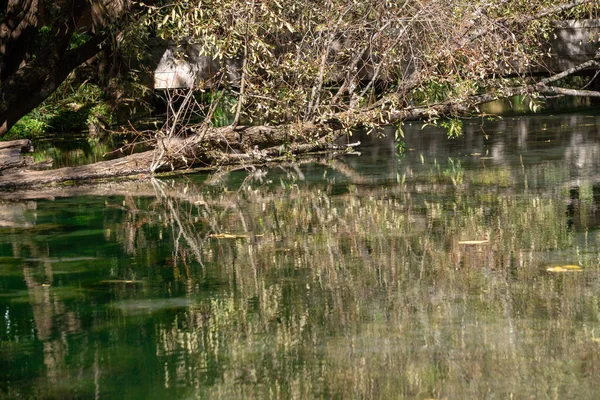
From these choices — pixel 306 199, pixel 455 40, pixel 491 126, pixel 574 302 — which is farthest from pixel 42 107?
pixel 574 302

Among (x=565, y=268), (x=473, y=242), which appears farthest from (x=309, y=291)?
(x=473, y=242)

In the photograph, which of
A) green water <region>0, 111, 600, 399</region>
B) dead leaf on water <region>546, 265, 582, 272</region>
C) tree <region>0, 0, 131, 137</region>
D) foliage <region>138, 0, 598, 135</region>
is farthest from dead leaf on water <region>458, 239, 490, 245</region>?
tree <region>0, 0, 131, 137</region>

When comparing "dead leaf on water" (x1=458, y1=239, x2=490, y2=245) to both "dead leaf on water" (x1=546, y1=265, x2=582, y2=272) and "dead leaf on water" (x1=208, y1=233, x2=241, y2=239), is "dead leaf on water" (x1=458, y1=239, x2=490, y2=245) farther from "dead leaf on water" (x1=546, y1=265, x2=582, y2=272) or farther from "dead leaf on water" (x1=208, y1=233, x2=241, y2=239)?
"dead leaf on water" (x1=208, y1=233, x2=241, y2=239)

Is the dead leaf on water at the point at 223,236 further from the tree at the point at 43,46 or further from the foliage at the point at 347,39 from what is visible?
the tree at the point at 43,46

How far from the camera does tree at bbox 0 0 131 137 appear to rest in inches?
581

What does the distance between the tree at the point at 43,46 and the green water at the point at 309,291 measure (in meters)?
4.58

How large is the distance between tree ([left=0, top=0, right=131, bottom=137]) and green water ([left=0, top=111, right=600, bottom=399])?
458 centimetres

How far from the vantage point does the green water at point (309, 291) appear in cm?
425

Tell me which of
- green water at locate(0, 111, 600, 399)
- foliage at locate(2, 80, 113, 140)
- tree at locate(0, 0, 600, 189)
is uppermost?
foliage at locate(2, 80, 113, 140)

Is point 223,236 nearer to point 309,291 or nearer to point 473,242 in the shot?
point 473,242

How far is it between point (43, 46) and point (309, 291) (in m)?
10.8

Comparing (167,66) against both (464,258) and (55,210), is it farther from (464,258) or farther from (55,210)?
(464,258)

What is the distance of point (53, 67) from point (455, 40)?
6.34m

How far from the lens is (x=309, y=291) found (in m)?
5.81
